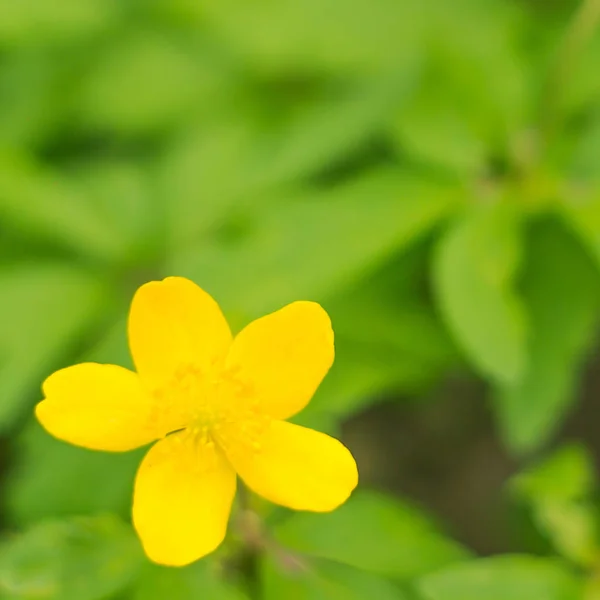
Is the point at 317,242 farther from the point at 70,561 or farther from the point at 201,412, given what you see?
the point at 70,561

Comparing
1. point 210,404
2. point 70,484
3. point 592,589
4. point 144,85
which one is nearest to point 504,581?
point 592,589

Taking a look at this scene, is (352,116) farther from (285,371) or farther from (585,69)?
(285,371)

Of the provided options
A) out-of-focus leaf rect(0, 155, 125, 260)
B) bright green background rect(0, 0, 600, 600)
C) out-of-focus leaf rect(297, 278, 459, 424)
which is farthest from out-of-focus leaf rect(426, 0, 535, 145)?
out-of-focus leaf rect(0, 155, 125, 260)

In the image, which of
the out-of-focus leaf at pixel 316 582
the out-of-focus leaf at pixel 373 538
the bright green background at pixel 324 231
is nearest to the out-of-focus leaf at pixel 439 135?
the bright green background at pixel 324 231

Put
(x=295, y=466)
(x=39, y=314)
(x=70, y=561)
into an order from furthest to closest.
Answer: (x=39, y=314) → (x=70, y=561) → (x=295, y=466)

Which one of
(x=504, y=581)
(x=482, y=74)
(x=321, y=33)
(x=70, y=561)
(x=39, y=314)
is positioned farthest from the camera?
(x=321, y=33)

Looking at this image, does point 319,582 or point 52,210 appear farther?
point 52,210

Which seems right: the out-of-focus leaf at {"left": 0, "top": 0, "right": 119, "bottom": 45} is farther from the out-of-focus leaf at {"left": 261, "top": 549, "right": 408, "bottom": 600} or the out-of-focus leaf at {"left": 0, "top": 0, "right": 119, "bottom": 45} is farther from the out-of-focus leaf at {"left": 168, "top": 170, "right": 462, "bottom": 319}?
the out-of-focus leaf at {"left": 261, "top": 549, "right": 408, "bottom": 600}

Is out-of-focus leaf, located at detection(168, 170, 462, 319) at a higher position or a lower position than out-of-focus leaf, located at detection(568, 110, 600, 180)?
lower
